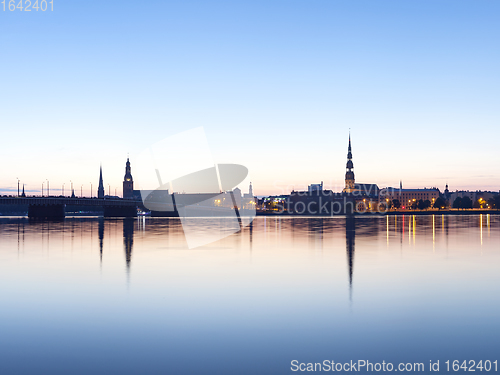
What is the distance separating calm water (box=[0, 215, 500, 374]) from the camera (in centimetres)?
949

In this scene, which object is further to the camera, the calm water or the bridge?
the bridge

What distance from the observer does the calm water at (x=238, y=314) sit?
949 cm

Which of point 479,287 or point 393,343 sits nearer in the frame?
point 393,343

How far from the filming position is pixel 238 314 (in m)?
13.4

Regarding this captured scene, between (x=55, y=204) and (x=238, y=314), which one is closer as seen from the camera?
(x=238, y=314)

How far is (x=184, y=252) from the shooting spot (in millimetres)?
32312

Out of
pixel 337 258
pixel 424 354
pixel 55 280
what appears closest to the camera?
pixel 424 354

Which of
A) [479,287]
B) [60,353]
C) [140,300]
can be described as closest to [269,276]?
[140,300]

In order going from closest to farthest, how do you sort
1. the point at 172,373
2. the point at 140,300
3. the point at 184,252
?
1. the point at 172,373
2. the point at 140,300
3. the point at 184,252

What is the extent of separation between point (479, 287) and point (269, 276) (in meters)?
9.29

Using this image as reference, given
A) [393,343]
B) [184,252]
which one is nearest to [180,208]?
[184,252]

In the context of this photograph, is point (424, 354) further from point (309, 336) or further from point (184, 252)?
point (184, 252)

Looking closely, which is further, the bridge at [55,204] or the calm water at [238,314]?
the bridge at [55,204]

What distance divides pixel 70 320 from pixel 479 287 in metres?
16.2
